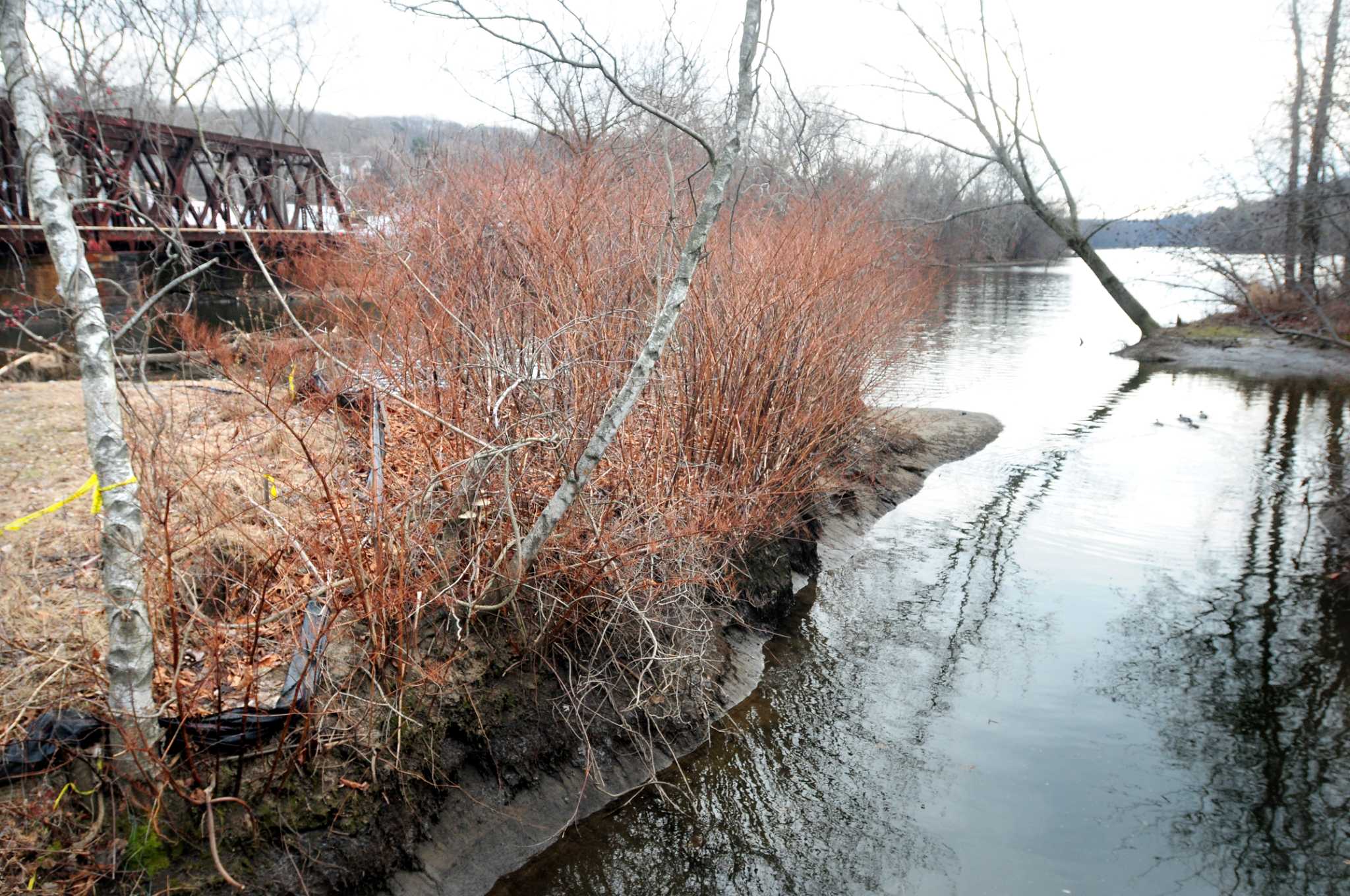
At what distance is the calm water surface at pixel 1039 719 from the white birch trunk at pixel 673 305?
1.64 metres

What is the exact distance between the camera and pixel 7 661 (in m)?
3.56

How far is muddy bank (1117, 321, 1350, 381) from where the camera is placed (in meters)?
18.0

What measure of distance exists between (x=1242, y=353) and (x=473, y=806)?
2127 centimetres

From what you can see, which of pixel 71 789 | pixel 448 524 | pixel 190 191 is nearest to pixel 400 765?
pixel 71 789

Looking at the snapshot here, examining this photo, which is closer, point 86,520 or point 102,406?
point 102,406

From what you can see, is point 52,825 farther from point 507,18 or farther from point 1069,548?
point 1069,548

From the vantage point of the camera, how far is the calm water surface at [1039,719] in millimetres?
4348

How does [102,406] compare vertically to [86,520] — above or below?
above

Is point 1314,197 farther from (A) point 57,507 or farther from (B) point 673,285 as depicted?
(A) point 57,507

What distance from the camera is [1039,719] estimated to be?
566 centimetres

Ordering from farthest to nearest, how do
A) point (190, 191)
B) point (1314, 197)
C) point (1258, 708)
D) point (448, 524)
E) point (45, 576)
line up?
point (190, 191) → point (1314, 197) → point (1258, 708) → point (448, 524) → point (45, 576)

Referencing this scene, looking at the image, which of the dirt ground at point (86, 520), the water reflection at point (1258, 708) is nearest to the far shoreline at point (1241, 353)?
the water reflection at point (1258, 708)

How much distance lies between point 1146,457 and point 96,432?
12451mm

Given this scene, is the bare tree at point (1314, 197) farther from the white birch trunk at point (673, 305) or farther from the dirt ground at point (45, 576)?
the dirt ground at point (45, 576)
